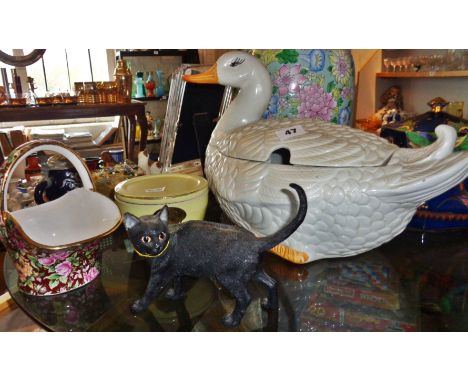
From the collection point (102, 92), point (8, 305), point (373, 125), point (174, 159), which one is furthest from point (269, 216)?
point (102, 92)

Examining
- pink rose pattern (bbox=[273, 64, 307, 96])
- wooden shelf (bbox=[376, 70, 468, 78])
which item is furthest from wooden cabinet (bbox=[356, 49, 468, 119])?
pink rose pattern (bbox=[273, 64, 307, 96])

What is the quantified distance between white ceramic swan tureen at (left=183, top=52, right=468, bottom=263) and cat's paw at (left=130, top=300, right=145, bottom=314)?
245mm

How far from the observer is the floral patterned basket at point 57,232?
617 millimetres

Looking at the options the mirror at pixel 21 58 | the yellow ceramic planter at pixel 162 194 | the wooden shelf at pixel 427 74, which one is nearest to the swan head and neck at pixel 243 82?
the yellow ceramic planter at pixel 162 194

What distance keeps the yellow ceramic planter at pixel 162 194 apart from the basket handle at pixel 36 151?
0.11 m

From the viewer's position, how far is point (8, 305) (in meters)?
1.00

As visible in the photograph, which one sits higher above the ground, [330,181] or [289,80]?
[289,80]

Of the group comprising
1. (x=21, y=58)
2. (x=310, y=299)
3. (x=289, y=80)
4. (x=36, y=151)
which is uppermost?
(x=21, y=58)

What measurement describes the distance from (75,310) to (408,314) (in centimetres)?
51

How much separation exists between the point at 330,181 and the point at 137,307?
35 cm

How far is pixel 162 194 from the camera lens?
698mm

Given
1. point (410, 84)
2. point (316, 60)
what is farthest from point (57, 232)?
point (410, 84)

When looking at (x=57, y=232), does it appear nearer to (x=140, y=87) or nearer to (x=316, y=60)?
(x=316, y=60)

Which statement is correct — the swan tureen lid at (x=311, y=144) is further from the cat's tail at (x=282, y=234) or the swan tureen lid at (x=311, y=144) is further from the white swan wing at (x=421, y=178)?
the cat's tail at (x=282, y=234)
